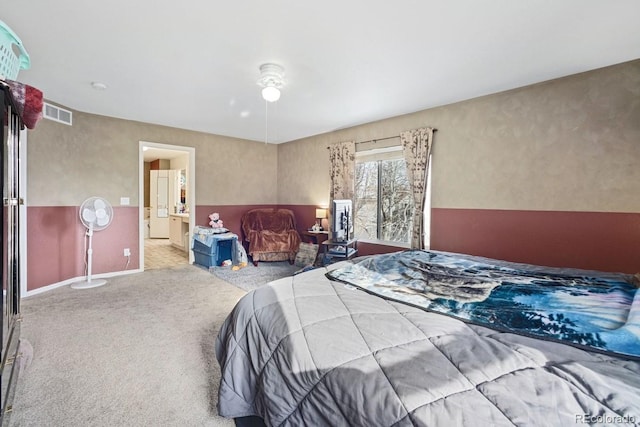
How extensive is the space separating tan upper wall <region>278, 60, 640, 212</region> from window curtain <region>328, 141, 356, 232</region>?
1.04m

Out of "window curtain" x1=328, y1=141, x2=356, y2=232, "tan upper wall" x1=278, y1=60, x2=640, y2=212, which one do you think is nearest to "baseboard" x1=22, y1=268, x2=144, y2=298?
"window curtain" x1=328, y1=141, x2=356, y2=232

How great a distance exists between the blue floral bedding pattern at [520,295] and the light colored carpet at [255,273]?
2253 millimetres

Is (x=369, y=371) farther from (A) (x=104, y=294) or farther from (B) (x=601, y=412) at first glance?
(A) (x=104, y=294)

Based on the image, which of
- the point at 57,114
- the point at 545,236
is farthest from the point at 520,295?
the point at 57,114

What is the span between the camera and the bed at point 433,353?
2.52 ft

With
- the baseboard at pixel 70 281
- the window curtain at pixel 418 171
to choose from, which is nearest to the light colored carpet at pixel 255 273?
the baseboard at pixel 70 281

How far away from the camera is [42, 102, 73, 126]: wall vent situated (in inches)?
141

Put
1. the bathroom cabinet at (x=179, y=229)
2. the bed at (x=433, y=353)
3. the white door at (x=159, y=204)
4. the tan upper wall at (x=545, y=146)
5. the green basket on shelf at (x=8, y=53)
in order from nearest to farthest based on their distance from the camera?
1. the bed at (x=433, y=353)
2. the green basket on shelf at (x=8, y=53)
3. the tan upper wall at (x=545, y=146)
4. the bathroom cabinet at (x=179, y=229)
5. the white door at (x=159, y=204)

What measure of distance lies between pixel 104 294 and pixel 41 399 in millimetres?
2099

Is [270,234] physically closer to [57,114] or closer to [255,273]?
[255,273]

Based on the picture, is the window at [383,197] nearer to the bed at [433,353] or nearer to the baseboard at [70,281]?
the bed at [433,353]

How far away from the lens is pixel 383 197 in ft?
14.8

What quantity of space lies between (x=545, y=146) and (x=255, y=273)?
4.06 m

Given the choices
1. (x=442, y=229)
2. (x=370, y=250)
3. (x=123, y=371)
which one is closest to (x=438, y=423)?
(x=123, y=371)
